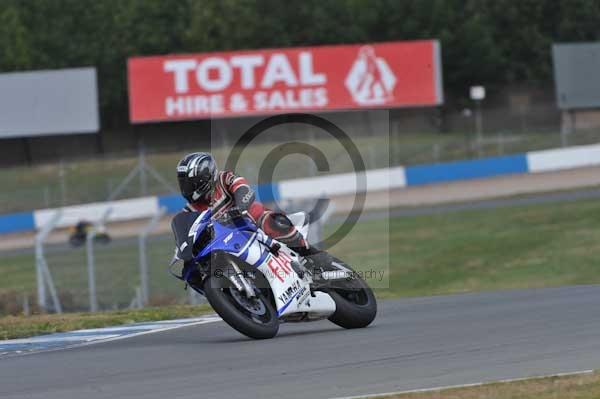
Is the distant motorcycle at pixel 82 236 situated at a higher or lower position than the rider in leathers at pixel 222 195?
→ lower

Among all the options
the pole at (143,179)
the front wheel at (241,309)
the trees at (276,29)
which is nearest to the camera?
the front wheel at (241,309)

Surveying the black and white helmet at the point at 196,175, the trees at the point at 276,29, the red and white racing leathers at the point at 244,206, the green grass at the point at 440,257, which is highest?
the trees at the point at 276,29

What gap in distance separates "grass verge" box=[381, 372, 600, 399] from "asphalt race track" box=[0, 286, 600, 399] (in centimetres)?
26

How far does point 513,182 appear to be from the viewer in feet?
114

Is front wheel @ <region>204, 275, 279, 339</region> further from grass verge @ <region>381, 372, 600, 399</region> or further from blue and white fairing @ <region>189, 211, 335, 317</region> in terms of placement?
grass verge @ <region>381, 372, 600, 399</region>

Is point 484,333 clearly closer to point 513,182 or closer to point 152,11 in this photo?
point 513,182

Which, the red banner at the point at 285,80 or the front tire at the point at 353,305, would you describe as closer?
the front tire at the point at 353,305

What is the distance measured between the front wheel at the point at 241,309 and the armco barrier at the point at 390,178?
24.0 meters

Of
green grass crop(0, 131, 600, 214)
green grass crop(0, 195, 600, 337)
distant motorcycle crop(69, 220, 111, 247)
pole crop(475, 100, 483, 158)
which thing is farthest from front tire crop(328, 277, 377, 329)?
pole crop(475, 100, 483, 158)

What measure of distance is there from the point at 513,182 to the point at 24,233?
14.4 m

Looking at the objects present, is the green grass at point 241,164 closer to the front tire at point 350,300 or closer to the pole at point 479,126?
the pole at point 479,126

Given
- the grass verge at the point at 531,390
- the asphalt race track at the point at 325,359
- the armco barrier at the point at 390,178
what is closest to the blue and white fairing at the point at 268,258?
the asphalt race track at the point at 325,359

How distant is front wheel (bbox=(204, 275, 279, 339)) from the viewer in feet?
29.6

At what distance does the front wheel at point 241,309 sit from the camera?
9.02m
